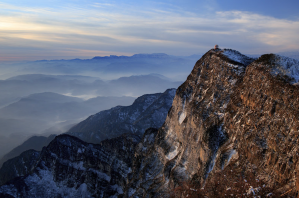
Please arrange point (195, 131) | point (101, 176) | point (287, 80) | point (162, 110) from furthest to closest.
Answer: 1. point (162, 110)
2. point (101, 176)
3. point (195, 131)
4. point (287, 80)

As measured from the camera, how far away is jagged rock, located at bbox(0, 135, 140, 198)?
62750 millimetres

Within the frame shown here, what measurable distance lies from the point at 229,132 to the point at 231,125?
968mm

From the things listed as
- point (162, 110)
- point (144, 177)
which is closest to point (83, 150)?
point (144, 177)

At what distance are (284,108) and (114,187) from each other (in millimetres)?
55611

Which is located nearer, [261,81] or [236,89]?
[261,81]

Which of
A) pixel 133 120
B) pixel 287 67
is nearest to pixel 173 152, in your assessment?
pixel 287 67

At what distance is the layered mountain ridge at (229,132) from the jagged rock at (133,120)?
74056 millimetres

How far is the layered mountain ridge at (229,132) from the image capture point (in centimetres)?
1875

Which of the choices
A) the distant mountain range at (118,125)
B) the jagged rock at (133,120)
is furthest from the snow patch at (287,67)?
the jagged rock at (133,120)

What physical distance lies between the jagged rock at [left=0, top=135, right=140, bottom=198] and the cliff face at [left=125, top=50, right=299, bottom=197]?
22010mm

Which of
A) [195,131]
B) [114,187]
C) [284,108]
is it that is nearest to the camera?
[284,108]

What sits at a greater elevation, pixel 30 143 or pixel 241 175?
pixel 241 175

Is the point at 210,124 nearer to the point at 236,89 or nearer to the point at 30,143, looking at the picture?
the point at 236,89

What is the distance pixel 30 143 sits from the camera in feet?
569
